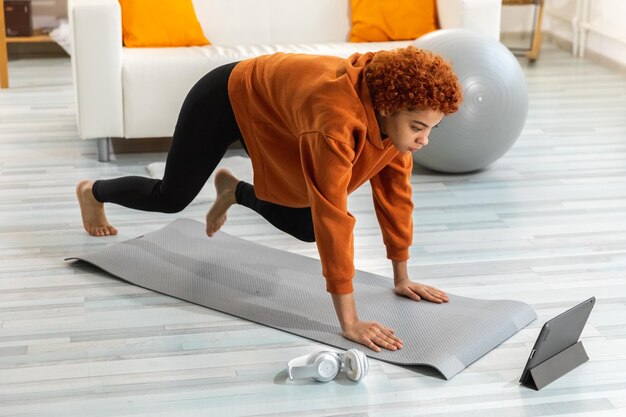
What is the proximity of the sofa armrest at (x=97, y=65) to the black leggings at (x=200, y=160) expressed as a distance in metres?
1.05

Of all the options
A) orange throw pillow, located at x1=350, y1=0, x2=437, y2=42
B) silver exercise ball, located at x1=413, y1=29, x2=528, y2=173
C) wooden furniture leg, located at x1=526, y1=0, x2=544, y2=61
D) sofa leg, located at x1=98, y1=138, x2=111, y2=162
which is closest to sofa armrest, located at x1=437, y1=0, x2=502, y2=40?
orange throw pillow, located at x1=350, y1=0, x2=437, y2=42

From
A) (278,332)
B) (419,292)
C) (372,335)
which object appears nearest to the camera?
(372,335)

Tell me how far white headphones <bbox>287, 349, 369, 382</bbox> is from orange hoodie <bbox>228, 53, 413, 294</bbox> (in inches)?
5.9

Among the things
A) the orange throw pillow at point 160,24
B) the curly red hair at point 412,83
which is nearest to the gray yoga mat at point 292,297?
the curly red hair at point 412,83

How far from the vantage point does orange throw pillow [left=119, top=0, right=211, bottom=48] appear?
3.91m

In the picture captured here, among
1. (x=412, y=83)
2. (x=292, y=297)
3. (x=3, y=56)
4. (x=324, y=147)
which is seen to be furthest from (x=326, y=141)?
(x=3, y=56)

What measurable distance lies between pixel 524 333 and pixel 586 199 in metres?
1.16

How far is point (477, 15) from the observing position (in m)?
3.88

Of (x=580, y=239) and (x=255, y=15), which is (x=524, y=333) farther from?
(x=255, y=15)

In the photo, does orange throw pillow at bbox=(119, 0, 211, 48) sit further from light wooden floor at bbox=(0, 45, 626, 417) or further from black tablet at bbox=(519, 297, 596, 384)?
black tablet at bbox=(519, 297, 596, 384)

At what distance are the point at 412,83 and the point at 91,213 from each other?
1324mm

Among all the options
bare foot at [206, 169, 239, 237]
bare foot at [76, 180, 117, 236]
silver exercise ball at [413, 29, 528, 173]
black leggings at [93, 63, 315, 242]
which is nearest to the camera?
black leggings at [93, 63, 315, 242]

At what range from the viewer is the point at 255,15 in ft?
13.8

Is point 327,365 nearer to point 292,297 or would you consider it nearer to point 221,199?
point 292,297
